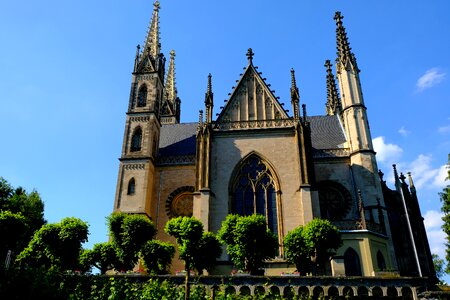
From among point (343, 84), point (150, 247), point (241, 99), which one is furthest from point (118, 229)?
point (343, 84)

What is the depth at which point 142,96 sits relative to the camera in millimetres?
36844

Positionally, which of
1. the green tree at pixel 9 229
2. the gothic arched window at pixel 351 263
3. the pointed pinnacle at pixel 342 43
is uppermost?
the pointed pinnacle at pixel 342 43

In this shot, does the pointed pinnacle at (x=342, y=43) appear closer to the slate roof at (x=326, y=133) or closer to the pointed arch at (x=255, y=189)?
the slate roof at (x=326, y=133)

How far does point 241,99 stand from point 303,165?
818 cm

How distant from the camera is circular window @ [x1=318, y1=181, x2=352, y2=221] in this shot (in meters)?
32.2

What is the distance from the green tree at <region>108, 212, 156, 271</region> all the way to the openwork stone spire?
95.5 ft

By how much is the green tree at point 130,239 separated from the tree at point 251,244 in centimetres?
555

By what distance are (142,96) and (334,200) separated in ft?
61.9

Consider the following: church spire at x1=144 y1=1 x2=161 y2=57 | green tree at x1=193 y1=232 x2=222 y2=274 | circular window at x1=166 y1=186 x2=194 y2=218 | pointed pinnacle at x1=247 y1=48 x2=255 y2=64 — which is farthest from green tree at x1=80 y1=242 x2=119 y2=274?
church spire at x1=144 y1=1 x2=161 y2=57

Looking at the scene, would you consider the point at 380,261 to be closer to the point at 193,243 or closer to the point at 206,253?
the point at 206,253

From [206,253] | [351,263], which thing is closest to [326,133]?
[351,263]

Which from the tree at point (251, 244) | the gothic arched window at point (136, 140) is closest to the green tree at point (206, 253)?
the tree at point (251, 244)

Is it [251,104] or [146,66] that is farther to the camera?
[146,66]

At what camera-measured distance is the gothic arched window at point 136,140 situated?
112 feet
